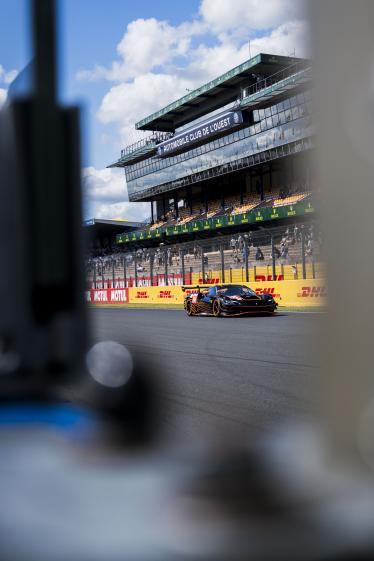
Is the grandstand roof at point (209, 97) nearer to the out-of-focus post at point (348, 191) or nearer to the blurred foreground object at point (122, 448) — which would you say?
the blurred foreground object at point (122, 448)

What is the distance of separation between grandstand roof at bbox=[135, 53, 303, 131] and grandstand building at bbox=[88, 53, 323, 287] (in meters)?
0.09

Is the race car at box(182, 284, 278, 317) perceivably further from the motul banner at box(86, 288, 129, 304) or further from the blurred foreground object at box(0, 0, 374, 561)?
the blurred foreground object at box(0, 0, 374, 561)

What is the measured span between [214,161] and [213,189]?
368 centimetres

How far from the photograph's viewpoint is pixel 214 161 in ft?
173

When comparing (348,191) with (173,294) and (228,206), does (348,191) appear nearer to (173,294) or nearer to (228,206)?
(173,294)

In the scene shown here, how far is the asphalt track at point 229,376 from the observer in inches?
80.7

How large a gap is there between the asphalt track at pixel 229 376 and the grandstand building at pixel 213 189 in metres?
12.5

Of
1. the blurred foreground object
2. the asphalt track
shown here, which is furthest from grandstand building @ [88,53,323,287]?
the blurred foreground object

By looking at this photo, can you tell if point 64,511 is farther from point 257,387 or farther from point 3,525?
point 257,387

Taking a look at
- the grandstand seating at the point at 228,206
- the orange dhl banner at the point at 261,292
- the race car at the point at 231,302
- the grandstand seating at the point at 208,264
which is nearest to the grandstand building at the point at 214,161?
the grandstand seating at the point at 228,206

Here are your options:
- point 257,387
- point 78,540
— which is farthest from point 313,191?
point 257,387

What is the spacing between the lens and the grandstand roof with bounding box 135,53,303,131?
47.7 meters


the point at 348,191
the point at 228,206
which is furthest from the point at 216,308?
the point at 228,206

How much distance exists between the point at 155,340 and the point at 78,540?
1018cm
